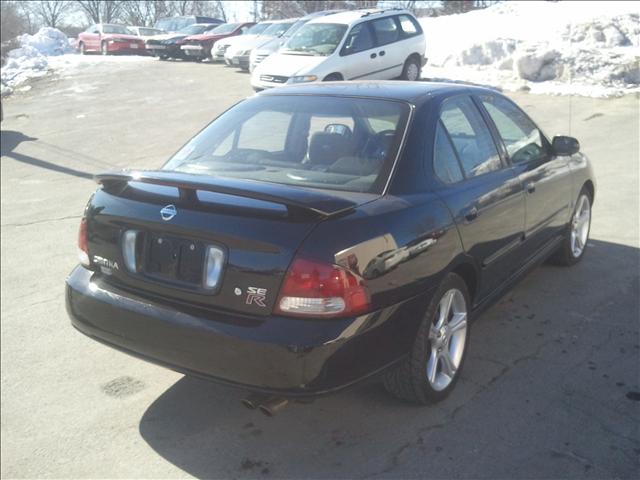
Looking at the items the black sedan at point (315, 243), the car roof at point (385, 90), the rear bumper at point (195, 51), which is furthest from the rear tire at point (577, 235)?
the rear bumper at point (195, 51)

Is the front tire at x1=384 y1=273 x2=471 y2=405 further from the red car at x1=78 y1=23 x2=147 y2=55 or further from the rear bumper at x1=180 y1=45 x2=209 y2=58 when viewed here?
the red car at x1=78 y1=23 x2=147 y2=55

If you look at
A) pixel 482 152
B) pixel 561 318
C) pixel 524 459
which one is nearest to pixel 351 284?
pixel 524 459

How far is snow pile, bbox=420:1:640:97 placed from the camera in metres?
15.6

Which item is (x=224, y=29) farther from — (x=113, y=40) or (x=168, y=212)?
(x=168, y=212)

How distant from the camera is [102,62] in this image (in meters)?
27.8

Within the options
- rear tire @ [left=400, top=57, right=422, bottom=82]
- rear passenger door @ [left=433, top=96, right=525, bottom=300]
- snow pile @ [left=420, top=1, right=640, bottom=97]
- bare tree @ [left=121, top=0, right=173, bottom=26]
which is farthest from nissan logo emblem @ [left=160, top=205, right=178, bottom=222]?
bare tree @ [left=121, top=0, right=173, bottom=26]

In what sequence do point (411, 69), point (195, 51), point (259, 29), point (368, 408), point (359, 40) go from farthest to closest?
point (195, 51) < point (259, 29) < point (411, 69) < point (359, 40) < point (368, 408)

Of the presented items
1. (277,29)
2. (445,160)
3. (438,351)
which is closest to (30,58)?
(277,29)

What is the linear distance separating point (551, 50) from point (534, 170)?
1306 centimetres

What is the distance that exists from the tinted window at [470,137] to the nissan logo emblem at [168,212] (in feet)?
5.43

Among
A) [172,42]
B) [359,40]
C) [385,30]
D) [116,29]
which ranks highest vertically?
[116,29]

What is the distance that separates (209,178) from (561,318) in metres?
2.70

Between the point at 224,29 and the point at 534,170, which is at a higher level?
the point at 224,29

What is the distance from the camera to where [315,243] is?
9.77 ft
